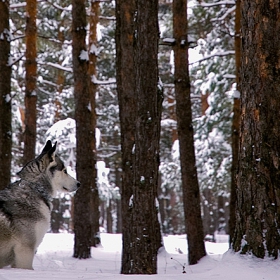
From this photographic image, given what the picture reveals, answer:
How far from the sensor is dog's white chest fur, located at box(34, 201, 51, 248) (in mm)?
5910

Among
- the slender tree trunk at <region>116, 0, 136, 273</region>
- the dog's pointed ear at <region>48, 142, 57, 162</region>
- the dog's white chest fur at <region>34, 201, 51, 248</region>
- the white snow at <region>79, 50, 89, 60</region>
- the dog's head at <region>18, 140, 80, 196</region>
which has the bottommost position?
the dog's white chest fur at <region>34, 201, 51, 248</region>

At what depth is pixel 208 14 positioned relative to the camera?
1795 centimetres

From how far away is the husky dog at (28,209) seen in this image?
224 inches

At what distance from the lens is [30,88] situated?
15.4 meters

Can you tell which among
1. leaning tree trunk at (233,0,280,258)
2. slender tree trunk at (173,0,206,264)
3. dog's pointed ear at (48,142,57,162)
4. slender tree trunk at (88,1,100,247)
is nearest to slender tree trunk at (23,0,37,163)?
slender tree trunk at (88,1,100,247)

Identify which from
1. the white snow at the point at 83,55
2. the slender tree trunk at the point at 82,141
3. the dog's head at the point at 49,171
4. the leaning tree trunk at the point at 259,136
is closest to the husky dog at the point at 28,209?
the dog's head at the point at 49,171

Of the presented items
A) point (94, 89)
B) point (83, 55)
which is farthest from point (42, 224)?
point (94, 89)

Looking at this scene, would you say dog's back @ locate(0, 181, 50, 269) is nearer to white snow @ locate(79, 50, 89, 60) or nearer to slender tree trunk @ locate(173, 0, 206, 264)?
slender tree trunk @ locate(173, 0, 206, 264)

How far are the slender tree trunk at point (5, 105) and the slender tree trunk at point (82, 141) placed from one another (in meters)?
1.96

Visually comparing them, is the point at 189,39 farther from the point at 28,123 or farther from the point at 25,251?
the point at 25,251

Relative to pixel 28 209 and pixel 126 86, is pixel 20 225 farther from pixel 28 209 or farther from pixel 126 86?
pixel 126 86

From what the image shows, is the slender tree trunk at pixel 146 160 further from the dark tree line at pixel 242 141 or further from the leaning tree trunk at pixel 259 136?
the leaning tree trunk at pixel 259 136

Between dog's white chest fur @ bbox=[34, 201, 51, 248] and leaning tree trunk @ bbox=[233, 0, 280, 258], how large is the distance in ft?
7.75

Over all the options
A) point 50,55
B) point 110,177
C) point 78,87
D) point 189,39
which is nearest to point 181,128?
point 189,39
